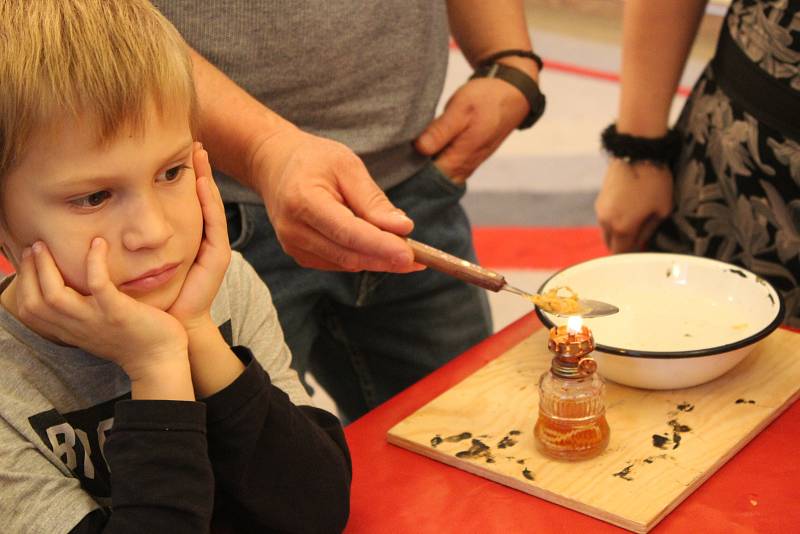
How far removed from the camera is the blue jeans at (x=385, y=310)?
4.76 feet

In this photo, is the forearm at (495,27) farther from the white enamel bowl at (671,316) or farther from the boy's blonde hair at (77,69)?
the boy's blonde hair at (77,69)

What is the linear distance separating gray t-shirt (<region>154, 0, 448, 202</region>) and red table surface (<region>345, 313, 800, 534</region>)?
0.49 meters

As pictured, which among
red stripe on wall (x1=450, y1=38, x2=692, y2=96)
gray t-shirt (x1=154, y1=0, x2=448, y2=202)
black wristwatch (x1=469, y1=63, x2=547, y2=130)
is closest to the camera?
gray t-shirt (x1=154, y1=0, x2=448, y2=202)

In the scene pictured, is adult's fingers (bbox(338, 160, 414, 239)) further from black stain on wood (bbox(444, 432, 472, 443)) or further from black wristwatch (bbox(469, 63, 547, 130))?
black wristwatch (bbox(469, 63, 547, 130))

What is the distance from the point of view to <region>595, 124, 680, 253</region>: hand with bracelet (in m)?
1.63

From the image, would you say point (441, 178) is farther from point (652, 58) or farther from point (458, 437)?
point (458, 437)

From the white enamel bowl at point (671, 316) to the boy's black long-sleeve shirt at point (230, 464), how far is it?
1.09 ft

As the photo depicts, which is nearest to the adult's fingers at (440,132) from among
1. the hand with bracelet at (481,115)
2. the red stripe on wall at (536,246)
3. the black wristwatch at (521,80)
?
the hand with bracelet at (481,115)

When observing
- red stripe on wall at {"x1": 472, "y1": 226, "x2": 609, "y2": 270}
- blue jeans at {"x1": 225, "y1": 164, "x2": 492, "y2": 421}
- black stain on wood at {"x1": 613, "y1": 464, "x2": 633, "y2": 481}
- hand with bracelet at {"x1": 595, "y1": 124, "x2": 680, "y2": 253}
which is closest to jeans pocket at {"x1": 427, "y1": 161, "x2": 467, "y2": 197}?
blue jeans at {"x1": 225, "y1": 164, "x2": 492, "y2": 421}

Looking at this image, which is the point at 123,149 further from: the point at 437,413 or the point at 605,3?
the point at 605,3

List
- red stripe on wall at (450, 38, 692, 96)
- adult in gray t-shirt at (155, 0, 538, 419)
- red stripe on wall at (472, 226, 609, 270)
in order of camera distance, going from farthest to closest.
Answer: red stripe on wall at (450, 38, 692, 96)
red stripe on wall at (472, 226, 609, 270)
adult in gray t-shirt at (155, 0, 538, 419)

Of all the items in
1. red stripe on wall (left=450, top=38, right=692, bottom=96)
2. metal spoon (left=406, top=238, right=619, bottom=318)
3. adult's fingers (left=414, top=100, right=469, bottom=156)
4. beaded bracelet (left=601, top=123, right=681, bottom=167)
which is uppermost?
metal spoon (left=406, top=238, right=619, bottom=318)

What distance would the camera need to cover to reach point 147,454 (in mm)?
871

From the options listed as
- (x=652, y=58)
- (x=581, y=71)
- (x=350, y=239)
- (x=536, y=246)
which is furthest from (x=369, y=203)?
(x=581, y=71)
